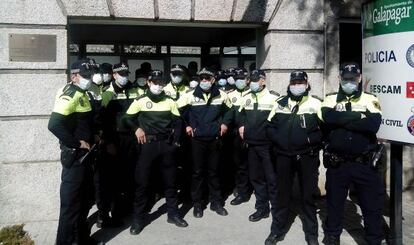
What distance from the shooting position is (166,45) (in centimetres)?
998

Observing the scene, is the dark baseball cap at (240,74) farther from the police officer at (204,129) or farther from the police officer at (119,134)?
the police officer at (119,134)

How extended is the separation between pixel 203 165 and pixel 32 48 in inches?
113

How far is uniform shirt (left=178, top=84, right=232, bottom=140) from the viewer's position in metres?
5.91

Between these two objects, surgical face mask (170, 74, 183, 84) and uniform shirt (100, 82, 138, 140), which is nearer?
uniform shirt (100, 82, 138, 140)

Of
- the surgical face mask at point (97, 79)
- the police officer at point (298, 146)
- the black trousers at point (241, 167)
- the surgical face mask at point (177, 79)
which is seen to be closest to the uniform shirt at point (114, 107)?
the surgical face mask at point (97, 79)

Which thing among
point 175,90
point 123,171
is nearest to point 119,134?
point 123,171

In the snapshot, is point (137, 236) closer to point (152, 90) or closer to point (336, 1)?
point (152, 90)

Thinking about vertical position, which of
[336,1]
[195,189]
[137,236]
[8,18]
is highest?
[336,1]

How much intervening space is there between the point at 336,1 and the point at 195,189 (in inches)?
146

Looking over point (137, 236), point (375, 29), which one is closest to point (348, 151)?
point (375, 29)

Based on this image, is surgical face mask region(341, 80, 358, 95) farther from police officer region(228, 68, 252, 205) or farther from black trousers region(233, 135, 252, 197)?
black trousers region(233, 135, 252, 197)

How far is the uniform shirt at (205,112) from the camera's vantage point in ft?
19.4

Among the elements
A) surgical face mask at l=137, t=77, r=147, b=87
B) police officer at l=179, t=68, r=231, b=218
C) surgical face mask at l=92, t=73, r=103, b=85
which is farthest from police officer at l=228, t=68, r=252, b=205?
surgical face mask at l=92, t=73, r=103, b=85

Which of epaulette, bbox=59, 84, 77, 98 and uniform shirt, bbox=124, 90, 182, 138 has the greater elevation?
epaulette, bbox=59, 84, 77, 98
